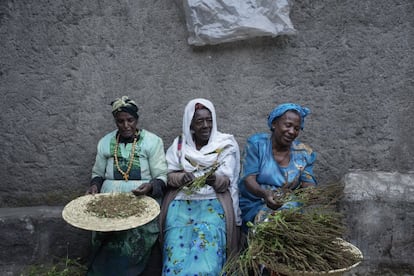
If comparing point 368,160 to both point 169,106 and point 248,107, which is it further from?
point 169,106

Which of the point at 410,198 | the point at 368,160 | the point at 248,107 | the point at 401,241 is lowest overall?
the point at 401,241

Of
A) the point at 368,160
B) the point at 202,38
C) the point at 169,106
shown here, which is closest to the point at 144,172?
the point at 169,106

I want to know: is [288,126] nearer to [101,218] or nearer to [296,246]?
[296,246]

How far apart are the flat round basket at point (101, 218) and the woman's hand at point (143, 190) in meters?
0.06

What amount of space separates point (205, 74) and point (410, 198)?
6.68 ft

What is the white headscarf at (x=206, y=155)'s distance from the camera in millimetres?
3367

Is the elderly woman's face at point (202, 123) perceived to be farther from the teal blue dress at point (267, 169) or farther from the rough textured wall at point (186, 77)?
the rough textured wall at point (186, 77)

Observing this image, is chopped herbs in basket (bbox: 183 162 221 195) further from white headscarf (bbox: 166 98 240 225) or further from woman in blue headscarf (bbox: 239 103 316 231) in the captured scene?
woman in blue headscarf (bbox: 239 103 316 231)

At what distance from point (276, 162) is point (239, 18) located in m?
1.28

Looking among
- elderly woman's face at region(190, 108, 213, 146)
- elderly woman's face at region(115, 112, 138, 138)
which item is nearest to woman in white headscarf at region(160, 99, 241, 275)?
elderly woman's face at region(190, 108, 213, 146)

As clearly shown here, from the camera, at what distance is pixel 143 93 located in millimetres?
3920

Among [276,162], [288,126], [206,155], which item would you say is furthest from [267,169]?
[206,155]

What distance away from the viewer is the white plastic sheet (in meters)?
3.61

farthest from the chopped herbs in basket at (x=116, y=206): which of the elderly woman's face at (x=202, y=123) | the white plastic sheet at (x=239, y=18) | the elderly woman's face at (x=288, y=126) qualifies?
the white plastic sheet at (x=239, y=18)
